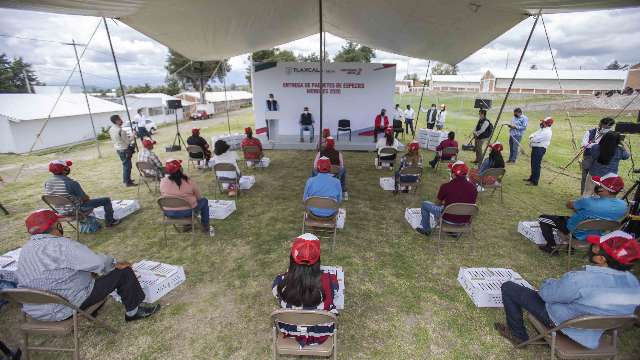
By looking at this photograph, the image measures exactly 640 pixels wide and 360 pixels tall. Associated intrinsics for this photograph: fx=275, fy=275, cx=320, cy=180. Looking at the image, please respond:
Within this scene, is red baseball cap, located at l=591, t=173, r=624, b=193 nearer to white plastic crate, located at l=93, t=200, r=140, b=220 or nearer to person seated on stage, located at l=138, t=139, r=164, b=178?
white plastic crate, located at l=93, t=200, r=140, b=220

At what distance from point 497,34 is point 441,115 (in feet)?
21.6

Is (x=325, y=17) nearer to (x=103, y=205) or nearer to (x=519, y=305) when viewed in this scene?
(x=103, y=205)

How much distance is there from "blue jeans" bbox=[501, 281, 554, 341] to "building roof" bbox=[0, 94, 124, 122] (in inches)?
761

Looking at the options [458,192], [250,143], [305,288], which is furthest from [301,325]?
[250,143]

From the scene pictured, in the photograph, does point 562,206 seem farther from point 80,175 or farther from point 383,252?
point 80,175

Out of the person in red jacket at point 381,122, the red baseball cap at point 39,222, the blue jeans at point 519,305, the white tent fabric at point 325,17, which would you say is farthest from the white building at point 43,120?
the blue jeans at point 519,305

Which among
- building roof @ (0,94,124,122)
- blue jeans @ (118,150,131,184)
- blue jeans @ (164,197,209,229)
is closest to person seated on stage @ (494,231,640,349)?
blue jeans @ (164,197,209,229)

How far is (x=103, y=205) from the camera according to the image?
4910 millimetres

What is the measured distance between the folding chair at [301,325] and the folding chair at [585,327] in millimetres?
1707

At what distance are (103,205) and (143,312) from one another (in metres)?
2.80

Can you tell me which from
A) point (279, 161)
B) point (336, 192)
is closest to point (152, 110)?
point (279, 161)

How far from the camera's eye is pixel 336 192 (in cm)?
420

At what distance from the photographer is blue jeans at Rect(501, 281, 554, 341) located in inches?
100

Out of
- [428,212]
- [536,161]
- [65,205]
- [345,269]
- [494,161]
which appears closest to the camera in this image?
[345,269]
